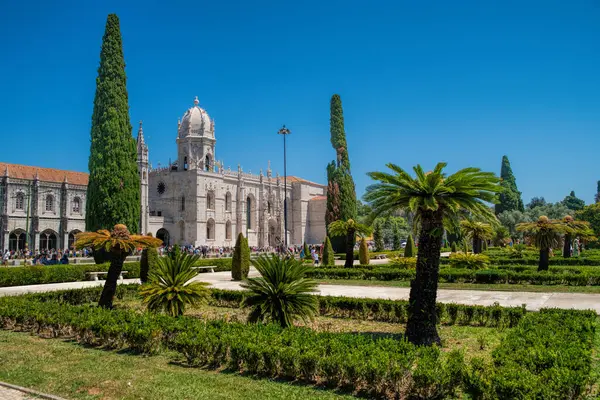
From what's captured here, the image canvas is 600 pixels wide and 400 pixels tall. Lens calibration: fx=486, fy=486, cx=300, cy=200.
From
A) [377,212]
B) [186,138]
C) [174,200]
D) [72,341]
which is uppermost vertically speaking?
[186,138]

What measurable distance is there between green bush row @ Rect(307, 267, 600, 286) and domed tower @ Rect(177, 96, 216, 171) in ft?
121

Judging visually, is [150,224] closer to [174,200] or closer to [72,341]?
[174,200]

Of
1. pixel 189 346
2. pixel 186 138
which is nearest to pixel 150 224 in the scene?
pixel 186 138

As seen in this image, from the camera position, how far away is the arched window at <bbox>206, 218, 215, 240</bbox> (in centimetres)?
5669

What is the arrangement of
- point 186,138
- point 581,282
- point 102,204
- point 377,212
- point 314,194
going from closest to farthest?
point 377,212 → point 581,282 → point 102,204 → point 186,138 → point 314,194

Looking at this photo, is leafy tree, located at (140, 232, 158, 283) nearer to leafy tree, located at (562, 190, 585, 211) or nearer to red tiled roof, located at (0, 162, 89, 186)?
red tiled roof, located at (0, 162, 89, 186)

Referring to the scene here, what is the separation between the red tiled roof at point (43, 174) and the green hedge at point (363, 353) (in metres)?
39.2

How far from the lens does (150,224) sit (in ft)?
170

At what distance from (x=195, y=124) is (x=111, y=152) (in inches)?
1106

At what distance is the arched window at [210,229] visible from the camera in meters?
56.7

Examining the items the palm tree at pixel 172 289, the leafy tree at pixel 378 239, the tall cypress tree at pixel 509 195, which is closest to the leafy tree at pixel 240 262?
the palm tree at pixel 172 289

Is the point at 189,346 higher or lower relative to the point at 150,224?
lower

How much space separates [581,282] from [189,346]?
16106mm

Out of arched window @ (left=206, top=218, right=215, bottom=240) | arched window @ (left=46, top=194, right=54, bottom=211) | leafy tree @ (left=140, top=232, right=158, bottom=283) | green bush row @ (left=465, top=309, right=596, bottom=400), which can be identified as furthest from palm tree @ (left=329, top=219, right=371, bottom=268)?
arched window @ (left=206, top=218, right=215, bottom=240)
